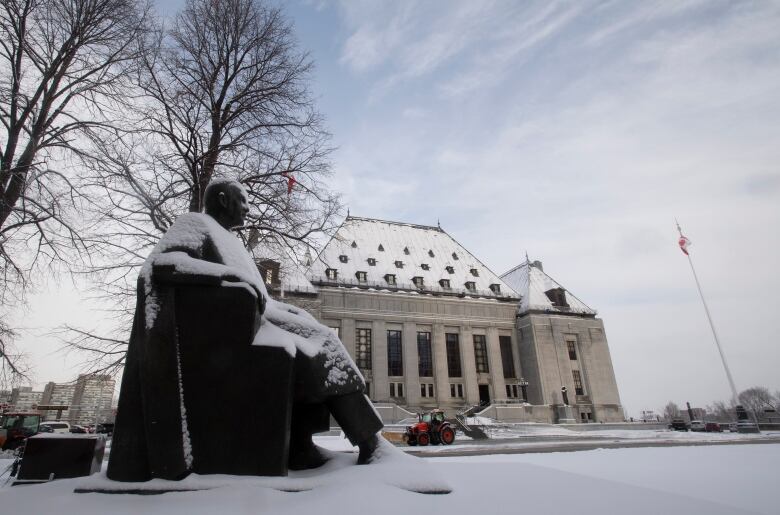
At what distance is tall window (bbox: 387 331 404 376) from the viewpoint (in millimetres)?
38000

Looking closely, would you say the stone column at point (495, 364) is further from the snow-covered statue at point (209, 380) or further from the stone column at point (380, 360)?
the snow-covered statue at point (209, 380)

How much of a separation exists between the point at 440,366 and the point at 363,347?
25.9ft

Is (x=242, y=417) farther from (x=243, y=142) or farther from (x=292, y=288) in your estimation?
(x=292, y=288)

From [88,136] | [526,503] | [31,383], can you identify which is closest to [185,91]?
[88,136]

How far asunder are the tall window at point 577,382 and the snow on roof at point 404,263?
9803 mm

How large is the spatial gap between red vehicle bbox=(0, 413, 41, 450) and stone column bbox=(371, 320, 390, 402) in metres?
22.7

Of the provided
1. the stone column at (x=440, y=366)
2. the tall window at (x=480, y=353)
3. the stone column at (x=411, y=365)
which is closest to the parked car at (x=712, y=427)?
the tall window at (x=480, y=353)

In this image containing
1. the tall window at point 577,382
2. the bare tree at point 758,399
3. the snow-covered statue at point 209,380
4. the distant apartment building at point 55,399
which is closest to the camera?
the snow-covered statue at point 209,380

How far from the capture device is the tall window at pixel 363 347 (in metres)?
36.7

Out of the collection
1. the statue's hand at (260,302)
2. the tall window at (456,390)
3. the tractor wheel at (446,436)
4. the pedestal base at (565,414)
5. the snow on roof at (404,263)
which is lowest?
A: the tractor wheel at (446,436)

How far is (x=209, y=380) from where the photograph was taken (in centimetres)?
309

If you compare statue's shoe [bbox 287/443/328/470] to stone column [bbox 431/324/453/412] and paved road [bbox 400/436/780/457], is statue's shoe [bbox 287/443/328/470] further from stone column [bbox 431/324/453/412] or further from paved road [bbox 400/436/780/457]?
stone column [bbox 431/324/453/412]

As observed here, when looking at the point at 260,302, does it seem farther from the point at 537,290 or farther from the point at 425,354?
the point at 537,290

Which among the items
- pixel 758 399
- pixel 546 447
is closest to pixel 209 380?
pixel 546 447
